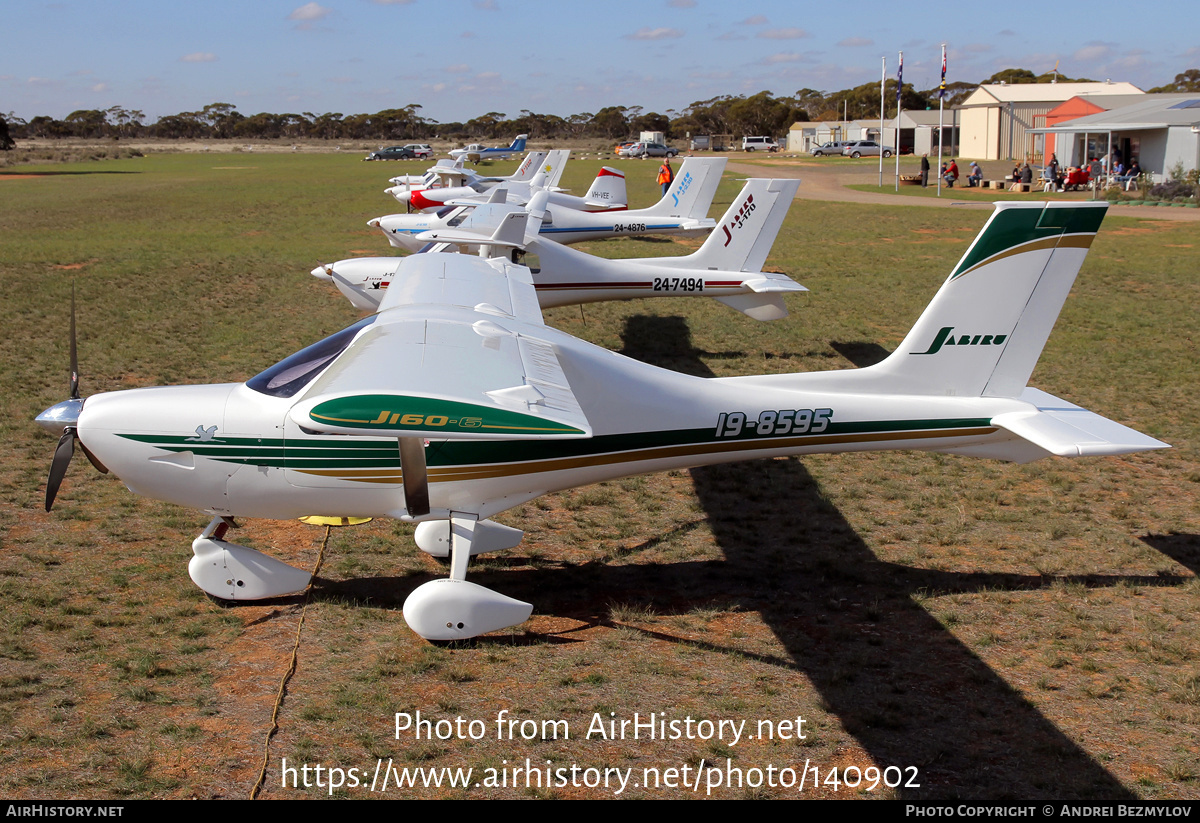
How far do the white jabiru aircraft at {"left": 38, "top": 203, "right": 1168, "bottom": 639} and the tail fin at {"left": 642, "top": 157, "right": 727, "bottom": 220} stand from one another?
560 inches

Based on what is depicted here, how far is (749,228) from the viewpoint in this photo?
14.0 meters

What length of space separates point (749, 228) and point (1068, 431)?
819 centimetres

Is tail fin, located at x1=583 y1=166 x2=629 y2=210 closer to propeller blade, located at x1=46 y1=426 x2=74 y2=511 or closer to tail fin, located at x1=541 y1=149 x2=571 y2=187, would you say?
tail fin, located at x1=541 y1=149 x2=571 y2=187

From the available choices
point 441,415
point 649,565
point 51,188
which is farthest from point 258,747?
point 51,188

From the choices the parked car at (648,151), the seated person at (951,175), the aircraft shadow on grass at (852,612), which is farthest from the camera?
the parked car at (648,151)

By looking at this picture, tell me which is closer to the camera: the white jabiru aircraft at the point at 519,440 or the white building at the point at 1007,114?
the white jabiru aircraft at the point at 519,440

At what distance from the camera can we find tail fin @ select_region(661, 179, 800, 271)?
1394 cm

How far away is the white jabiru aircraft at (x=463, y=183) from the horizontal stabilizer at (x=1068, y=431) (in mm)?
14135

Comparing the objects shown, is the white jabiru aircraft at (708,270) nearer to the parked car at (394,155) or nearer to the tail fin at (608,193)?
the tail fin at (608,193)

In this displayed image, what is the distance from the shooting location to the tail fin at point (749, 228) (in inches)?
549

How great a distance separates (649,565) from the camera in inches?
292

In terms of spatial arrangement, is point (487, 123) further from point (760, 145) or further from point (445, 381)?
point (445, 381)

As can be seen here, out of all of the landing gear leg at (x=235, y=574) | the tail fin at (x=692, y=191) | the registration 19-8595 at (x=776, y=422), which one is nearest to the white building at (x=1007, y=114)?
the tail fin at (x=692, y=191)
